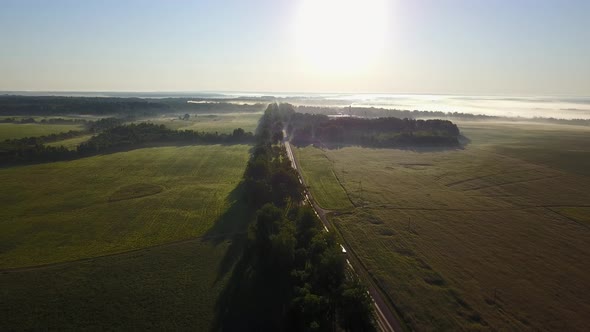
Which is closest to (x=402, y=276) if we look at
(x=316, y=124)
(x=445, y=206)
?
(x=445, y=206)

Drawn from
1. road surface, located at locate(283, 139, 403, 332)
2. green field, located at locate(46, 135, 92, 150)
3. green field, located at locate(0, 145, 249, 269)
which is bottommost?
road surface, located at locate(283, 139, 403, 332)

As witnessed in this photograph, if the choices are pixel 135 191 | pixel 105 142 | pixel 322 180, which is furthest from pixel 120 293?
pixel 105 142

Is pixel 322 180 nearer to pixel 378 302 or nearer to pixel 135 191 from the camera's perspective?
pixel 135 191

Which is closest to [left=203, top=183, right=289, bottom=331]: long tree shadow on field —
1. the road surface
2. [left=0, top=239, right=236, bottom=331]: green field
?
[left=0, top=239, right=236, bottom=331]: green field

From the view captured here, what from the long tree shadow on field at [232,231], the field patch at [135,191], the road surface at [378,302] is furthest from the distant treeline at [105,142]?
the road surface at [378,302]

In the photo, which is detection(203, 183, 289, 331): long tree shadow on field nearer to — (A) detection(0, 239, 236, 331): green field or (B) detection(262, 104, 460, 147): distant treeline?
(A) detection(0, 239, 236, 331): green field

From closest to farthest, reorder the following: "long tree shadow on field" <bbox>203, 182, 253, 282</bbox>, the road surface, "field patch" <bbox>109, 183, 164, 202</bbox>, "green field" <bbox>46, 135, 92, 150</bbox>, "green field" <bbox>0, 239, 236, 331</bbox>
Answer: the road surface, "green field" <bbox>0, 239, 236, 331</bbox>, "long tree shadow on field" <bbox>203, 182, 253, 282</bbox>, "field patch" <bbox>109, 183, 164, 202</bbox>, "green field" <bbox>46, 135, 92, 150</bbox>
